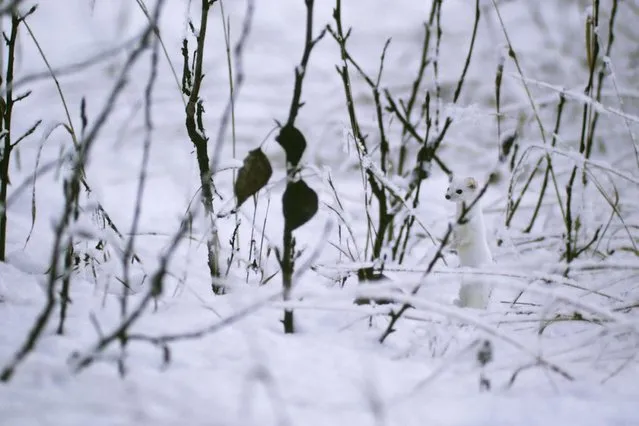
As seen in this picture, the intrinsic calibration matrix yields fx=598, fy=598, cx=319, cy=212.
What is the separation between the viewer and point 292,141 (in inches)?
33.0

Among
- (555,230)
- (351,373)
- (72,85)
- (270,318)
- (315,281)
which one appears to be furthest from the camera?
(72,85)

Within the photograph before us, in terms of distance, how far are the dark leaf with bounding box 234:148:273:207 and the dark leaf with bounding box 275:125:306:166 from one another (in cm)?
5

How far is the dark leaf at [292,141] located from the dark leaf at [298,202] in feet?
0.12

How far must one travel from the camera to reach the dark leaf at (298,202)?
0.85 m

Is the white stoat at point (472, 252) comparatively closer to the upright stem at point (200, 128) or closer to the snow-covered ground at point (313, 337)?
the snow-covered ground at point (313, 337)

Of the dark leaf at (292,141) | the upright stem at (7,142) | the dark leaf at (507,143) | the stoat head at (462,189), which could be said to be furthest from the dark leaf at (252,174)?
the dark leaf at (507,143)

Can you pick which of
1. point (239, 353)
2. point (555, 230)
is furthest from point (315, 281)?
point (555, 230)

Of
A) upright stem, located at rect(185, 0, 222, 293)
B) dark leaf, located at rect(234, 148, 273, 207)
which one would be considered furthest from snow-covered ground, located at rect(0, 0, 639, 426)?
dark leaf, located at rect(234, 148, 273, 207)

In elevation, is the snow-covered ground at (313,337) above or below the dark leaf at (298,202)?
below

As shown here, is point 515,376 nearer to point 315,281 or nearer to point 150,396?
point 150,396

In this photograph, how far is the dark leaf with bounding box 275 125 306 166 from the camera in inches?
32.7

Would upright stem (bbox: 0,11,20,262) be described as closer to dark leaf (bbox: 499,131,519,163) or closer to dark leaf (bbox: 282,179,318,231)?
dark leaf (bbox: 282,179,318,231)

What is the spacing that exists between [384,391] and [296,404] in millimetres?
121

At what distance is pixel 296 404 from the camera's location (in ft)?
2.29
